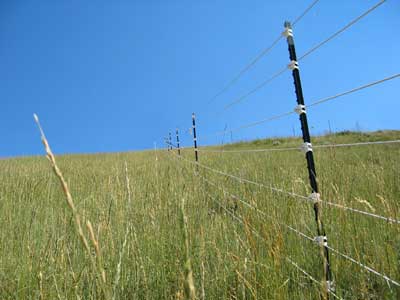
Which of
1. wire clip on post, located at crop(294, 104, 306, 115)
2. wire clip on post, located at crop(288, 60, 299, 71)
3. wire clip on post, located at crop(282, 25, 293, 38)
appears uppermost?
wire clip on post, located at crop(282, 25, 293, 38)

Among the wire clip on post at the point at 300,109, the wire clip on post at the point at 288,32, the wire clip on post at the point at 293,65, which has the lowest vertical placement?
the wire clip on post at the point at 300,109

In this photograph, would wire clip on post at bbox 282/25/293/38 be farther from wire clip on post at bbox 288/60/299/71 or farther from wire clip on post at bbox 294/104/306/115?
wire clip on post at bbox 294/104/306/115

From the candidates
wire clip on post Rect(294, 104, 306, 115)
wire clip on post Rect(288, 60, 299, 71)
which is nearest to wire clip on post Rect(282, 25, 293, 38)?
wire clip on post Rect(288, 60, 299, 71)

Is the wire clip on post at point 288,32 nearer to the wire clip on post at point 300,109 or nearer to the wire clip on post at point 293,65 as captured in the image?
the wire clip on post at point 293,65

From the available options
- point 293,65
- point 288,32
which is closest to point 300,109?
point 293,65

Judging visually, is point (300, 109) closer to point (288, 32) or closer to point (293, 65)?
point (293, 65)

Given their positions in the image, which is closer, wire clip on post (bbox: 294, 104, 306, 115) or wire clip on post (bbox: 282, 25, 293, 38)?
wire clip on post (bbox: 294, 104, 306, 115)

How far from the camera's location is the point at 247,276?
171 cm

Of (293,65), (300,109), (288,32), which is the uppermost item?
(288,32)

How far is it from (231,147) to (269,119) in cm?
1627

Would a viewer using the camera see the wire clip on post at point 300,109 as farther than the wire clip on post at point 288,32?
No

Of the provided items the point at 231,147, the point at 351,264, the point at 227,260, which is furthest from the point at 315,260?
the point at 231,147

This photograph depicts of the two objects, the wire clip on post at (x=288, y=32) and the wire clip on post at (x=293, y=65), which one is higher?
the wire clip on post at (x=288, y=32)

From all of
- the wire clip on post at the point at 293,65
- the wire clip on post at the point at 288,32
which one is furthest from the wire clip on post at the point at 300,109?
the wire clip on post at the point at 288,32
